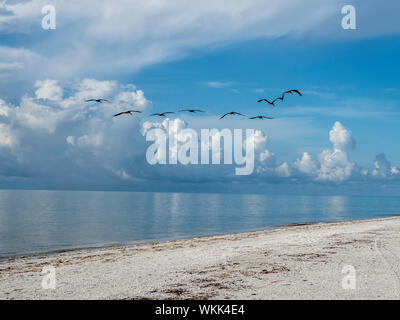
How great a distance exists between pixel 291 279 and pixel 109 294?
7.10m

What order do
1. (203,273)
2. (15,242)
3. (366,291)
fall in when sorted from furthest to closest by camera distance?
(15,242)
(203,273)
(366,291)

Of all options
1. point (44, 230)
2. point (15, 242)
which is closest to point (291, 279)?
point (15, 242)

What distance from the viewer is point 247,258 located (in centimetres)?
2012

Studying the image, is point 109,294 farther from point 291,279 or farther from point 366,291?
point 366,291

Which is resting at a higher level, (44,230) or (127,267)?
(127,267)

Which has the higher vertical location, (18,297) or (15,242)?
(18,297)

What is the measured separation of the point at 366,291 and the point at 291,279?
9.43 feet

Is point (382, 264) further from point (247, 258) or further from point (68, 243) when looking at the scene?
point (68, 243)

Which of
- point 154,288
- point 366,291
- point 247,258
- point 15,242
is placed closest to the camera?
point 366,291

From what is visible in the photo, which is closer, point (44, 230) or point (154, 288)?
point (154, 288)
